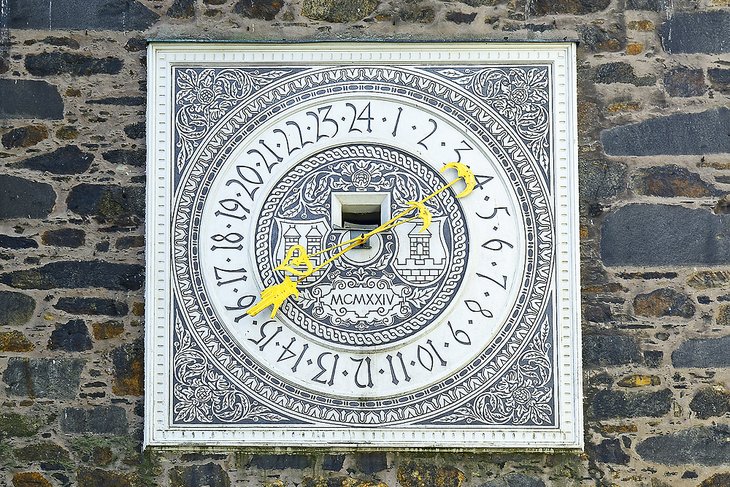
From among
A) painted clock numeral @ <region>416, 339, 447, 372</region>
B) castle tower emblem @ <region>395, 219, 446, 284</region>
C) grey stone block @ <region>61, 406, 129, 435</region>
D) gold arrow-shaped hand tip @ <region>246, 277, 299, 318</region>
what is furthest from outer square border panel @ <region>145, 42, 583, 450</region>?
castle tower emblem @ <region>395, 219, 446, 284</region>

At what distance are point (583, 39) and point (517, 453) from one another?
6.19ft

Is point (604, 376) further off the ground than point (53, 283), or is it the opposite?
point (53, 283)

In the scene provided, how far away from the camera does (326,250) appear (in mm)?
5035

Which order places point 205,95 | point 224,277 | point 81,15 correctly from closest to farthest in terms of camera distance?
point 224,277
point 205,95
point 81,15

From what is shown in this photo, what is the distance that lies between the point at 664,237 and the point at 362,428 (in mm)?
1580

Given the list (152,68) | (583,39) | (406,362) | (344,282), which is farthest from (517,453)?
(152,68)

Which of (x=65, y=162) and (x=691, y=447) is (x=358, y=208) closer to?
(x=65, y=162)

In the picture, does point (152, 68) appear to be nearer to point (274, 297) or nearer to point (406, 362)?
point (274, 297)

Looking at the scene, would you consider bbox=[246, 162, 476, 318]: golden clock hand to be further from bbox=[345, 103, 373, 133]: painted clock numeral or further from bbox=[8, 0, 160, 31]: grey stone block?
bbox=[8, 0, 160, 31]: grey stone block

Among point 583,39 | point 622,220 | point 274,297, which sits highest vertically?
point 583,39

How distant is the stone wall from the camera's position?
16.4ft

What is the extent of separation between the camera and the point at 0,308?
5152 mm

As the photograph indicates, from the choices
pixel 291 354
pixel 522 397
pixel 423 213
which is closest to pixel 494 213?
pixel 423 213

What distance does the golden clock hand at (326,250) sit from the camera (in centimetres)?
499
